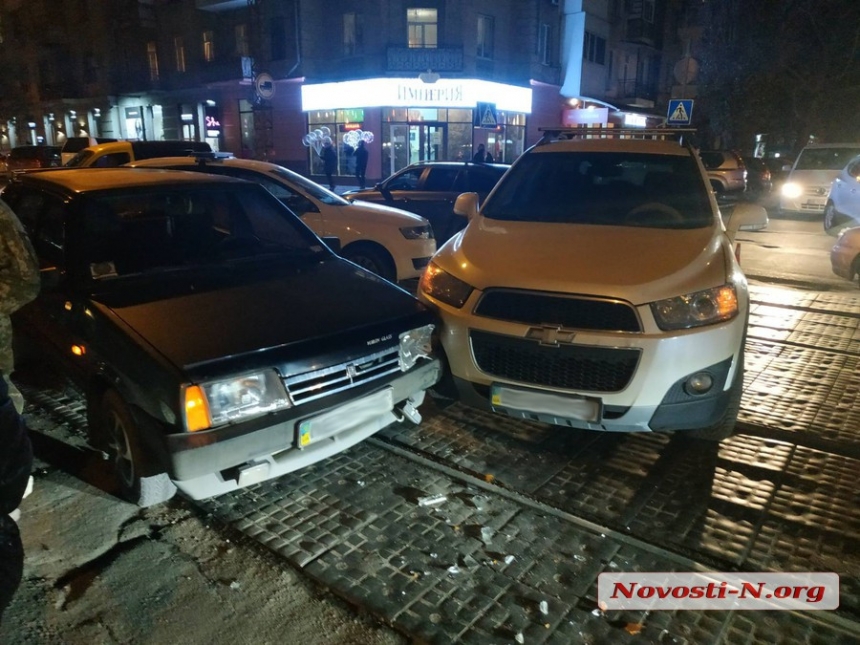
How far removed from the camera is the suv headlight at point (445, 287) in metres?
4.05

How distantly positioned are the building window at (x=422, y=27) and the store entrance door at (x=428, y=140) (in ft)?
9.34

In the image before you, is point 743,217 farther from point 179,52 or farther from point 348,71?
point 179,52

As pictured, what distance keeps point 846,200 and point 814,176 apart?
16.5 feet

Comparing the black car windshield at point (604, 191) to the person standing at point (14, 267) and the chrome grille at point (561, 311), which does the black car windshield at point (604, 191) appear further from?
the person standing at point (14, 267)

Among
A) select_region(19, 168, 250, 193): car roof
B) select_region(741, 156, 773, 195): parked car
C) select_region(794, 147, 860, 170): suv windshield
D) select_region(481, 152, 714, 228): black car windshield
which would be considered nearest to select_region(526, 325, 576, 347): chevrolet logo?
select_region(481, 152, 714, 228): black car windshield

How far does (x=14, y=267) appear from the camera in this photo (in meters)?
3.24

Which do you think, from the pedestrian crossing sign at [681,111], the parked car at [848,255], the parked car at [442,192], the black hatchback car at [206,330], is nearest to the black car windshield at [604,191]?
Answer: the black hatchback car at [206,330]

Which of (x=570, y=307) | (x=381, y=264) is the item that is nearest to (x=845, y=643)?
(x=570, y=307)

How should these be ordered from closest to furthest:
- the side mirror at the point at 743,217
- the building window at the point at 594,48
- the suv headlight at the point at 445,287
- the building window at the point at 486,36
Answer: the suv headlight at the point at 445,287
the side mirror at the point at 743,217
the building window at the point at 486,36
the building window at the point at 594,48

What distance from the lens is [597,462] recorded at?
163 inches

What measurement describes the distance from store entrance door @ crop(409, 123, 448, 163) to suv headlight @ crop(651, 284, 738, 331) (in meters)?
21.9

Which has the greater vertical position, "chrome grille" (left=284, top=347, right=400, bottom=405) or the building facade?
→ the building facade

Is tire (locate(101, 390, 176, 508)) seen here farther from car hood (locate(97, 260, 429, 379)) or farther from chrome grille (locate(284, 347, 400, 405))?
chrome grille (locate(284, 347, 400, 405))

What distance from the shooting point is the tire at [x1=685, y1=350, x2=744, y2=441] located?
3934 millimetres
